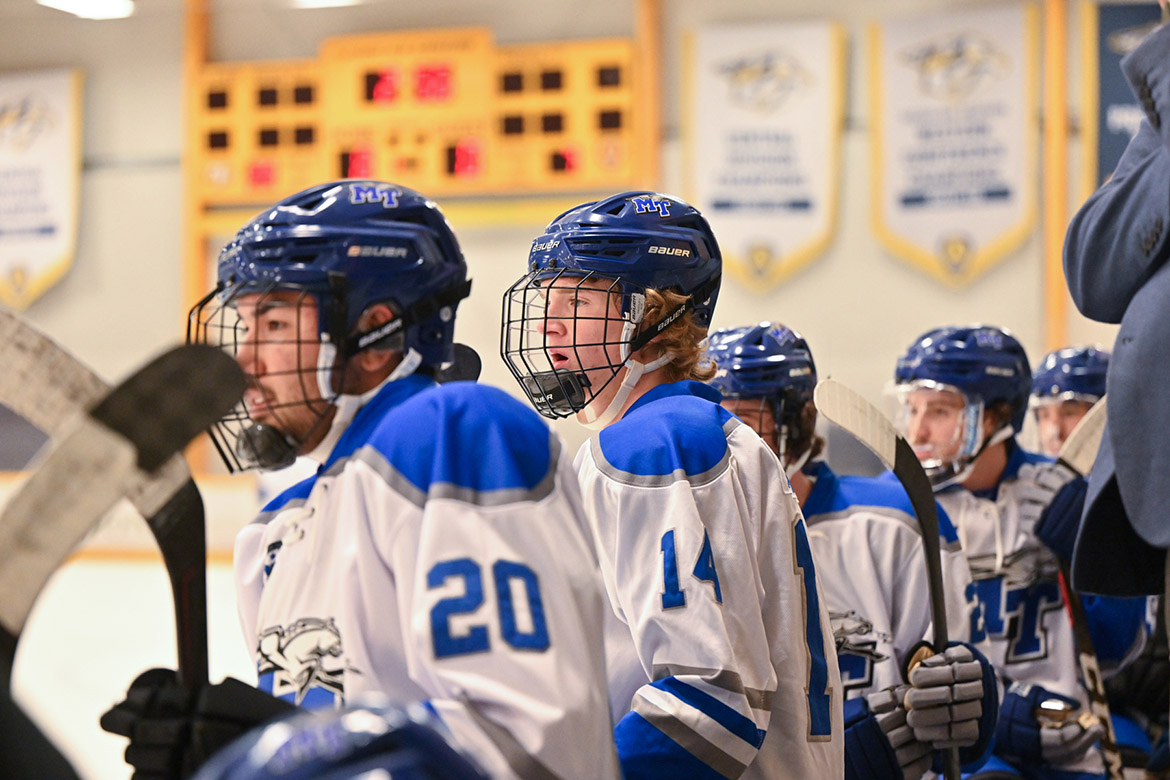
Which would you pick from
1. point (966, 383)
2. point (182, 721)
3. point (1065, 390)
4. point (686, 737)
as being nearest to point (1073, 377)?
point (1065, 390)

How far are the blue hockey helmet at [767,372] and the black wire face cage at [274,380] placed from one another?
1273mm

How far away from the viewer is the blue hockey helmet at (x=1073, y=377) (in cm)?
417

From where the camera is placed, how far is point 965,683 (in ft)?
7.67

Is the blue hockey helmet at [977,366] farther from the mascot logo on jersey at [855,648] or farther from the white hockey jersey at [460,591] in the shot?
the white hockey jersey at [460,591]

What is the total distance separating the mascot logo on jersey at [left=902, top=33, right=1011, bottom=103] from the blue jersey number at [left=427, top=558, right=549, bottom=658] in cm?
761

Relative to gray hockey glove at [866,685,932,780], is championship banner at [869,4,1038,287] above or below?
above

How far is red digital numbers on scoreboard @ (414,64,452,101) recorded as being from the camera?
878cm

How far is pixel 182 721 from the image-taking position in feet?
4.09

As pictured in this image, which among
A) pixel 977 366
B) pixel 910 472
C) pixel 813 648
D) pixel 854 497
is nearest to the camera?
pixel 813 648

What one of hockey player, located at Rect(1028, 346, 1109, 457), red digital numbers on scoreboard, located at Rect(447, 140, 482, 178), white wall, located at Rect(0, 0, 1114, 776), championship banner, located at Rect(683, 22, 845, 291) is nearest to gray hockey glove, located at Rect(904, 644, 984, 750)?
hockey player, located at Rect(1028, 346, 1109, 457)

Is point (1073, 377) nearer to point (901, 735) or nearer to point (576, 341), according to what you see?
point (901, 735)

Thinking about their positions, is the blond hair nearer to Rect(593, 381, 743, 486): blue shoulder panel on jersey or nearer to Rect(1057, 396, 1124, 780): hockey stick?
Rect(593, 381, 743, 486): blue shoulder panel on jersey

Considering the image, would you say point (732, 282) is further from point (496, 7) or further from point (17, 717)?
point (17, 717)

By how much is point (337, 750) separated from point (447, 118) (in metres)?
8.22
